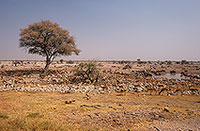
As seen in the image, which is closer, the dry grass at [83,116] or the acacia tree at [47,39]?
the dry grass at [83,116]

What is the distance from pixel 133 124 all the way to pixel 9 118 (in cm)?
468

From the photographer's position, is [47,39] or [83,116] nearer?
[83,116]

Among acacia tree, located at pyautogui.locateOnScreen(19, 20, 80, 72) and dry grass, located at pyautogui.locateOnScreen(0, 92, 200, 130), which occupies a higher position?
acacia tree, located at pyautogui.locateOnScreen(19, 20, 80, 72)

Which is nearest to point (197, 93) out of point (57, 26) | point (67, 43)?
point (67, 43)

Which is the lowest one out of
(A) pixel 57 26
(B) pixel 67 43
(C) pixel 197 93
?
(C) pixel 197 93

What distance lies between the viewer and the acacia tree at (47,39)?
18.1 meters

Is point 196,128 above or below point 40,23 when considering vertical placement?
below

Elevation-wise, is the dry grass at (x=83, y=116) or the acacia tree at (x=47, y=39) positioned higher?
the acacia tree at (x=47, y=39)

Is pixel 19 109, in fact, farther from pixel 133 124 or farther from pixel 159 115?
pixel 159 115

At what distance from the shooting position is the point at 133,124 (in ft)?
14.9

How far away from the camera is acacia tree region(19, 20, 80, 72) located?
59.3 feet

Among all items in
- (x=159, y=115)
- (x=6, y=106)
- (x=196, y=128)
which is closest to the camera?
(x=196, y=128)

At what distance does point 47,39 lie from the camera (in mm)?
18938

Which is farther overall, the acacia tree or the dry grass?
the acacia tree
